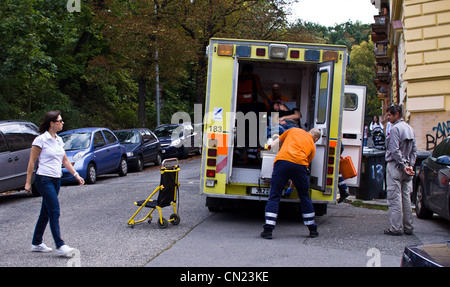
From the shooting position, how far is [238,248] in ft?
23.1

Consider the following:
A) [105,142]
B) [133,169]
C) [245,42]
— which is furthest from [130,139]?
[245,42]

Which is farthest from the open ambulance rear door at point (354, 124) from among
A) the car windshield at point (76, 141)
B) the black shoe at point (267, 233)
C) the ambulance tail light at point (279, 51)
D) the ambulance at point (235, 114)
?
the car windshield at point (76, 141)

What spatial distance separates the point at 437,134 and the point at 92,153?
9.85 m

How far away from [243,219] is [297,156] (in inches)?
88.6

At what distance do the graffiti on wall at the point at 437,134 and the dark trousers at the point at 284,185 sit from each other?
28.8 ft

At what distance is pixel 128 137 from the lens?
2038cm

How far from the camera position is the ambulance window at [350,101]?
35.6ft

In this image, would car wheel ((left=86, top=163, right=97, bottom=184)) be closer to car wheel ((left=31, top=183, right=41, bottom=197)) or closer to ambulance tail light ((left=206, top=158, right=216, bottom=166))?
car wheel ((left=31, top=183, right=41, bottom=197))

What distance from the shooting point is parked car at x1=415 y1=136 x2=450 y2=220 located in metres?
8.20

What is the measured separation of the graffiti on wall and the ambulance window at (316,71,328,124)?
7.66 m

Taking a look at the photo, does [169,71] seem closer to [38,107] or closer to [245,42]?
[38,107]
